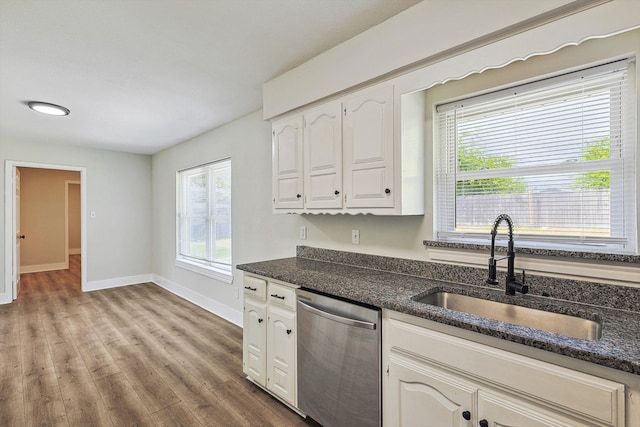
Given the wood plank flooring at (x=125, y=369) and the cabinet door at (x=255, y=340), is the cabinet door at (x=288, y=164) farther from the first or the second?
the wood plank flooring at (x=125, y=369)

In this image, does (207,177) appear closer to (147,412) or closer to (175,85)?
(175,85)

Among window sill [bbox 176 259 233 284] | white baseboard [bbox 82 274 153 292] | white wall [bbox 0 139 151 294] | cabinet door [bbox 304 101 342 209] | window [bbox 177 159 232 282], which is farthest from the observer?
white baseboard [bbox 82 274 153 292]

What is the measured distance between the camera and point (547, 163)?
1696 millimetres

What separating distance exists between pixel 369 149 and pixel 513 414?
145cm

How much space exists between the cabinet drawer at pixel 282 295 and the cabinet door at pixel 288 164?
2.12 ft

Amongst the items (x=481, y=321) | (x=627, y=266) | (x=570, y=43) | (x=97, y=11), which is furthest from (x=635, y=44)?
(x=97, y=11)

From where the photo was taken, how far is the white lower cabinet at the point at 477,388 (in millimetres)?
1020

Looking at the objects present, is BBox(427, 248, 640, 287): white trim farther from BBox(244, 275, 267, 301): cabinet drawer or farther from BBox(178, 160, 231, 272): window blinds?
BBox(178, 160, 231, 272): window blinds

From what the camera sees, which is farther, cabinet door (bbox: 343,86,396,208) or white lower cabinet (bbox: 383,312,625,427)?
cabinet door (bbox: 343,86,396,208)

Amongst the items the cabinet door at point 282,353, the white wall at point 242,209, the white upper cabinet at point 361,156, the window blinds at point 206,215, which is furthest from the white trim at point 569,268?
the window blinds at point 206,215

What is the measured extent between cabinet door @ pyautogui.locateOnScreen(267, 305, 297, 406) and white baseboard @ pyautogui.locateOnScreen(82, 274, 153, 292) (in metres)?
4.56

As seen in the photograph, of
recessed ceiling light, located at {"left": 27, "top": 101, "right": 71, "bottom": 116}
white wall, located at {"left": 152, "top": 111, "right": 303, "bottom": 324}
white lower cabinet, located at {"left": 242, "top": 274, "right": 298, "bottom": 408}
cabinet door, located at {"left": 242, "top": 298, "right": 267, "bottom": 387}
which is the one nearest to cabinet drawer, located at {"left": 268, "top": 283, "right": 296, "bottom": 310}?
white lower cabinet, located at {"left": 242, "top": 274, "right": 298, "bottom": 408}

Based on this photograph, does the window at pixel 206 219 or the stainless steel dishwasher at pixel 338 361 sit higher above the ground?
the window at pixel 206 219

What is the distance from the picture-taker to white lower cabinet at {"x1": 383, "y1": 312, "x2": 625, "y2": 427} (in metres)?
1.02
